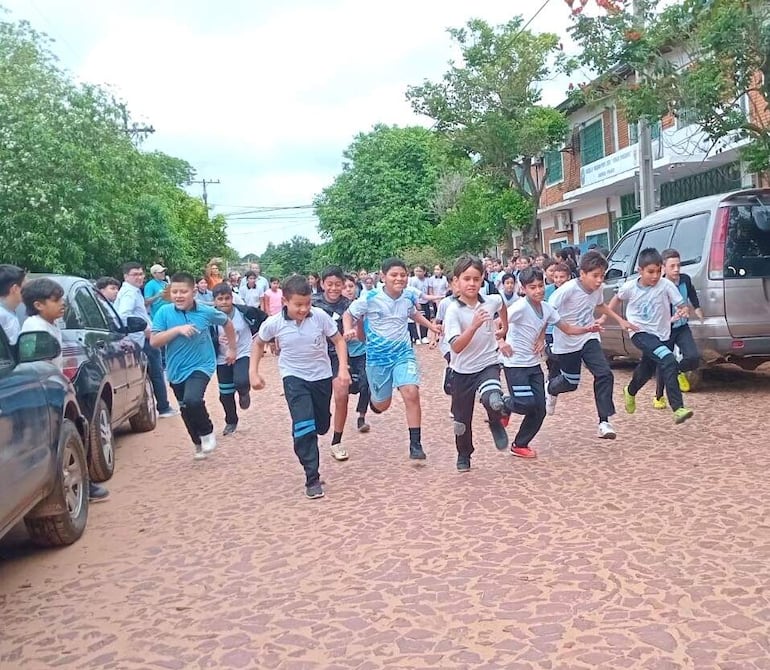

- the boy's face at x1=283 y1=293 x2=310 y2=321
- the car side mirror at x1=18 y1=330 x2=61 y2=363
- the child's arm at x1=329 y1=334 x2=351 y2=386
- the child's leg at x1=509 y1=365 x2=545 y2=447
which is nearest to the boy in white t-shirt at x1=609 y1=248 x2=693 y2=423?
the child's leg at x1=509 y1=365 x2=545 y2=447

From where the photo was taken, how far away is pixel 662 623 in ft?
11.5

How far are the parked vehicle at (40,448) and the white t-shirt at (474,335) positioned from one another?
2614 mm

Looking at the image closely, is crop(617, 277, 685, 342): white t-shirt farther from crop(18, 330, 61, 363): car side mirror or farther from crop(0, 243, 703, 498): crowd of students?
crop(18, 330, 61, 363): car side mirror

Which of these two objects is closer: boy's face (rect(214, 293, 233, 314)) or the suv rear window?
boy's face (rect(214, 293, 233, 314))

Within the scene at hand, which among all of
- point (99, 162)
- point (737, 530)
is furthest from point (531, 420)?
point (99, 162)

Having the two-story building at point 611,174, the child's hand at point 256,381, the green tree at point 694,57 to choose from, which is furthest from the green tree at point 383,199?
the child's hand at point 256,381

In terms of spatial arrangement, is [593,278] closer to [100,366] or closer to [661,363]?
[661,363]

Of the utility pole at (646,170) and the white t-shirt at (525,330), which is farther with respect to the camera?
the utility pole at (646,170)

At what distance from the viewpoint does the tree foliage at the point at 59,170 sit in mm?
18781

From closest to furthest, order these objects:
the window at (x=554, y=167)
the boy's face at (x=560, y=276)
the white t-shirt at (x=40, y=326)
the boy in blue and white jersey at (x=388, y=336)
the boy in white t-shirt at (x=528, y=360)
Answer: the white t-shirt at (x=40, y=326), the boy in white t-shirt at (x=528, y=360), the boy in blue and white jersey at (x=388, y=336), the boy's face at (x=560, y=276), the window at (x=554, y=167)

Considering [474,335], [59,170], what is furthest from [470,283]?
[59,170]

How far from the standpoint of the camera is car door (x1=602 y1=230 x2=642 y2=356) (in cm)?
1021

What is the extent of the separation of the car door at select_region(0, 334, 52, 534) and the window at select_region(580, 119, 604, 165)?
23.3 metres

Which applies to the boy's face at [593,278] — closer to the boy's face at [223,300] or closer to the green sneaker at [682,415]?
the green sneaker at [682,415]
